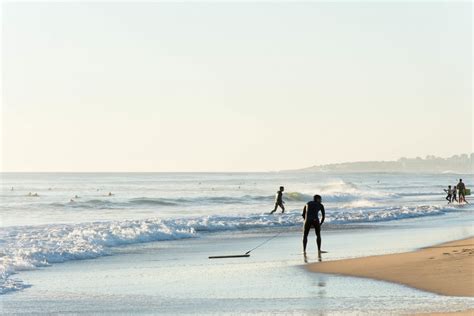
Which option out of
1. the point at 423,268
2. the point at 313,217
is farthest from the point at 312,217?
the point at 423,268

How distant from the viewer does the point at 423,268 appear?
16094mm

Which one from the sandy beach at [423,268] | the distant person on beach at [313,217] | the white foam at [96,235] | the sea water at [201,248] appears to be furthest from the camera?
the distant person on beach at [313,217]

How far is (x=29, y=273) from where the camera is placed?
17297mm

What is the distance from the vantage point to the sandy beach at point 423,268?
13914 millimetres

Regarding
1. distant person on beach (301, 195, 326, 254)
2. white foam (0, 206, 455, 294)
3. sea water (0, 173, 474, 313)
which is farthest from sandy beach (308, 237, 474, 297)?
white foam (0, 206, 455, 294)

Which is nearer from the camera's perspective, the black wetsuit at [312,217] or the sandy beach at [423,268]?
the sandy beach at [423,268]

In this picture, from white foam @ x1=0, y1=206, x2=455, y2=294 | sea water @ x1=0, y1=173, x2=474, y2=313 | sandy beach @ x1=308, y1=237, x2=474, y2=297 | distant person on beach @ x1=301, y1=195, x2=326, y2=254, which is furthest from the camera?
distant person on beach @ x1=301, y1=195, x2=326, y2=254

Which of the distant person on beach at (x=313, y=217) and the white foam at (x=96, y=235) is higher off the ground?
the distant person on beach at (x=313, y=217)

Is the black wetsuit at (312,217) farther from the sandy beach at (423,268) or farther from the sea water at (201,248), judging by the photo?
the sandy beach at (423,268)

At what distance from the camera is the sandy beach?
13.9 meters

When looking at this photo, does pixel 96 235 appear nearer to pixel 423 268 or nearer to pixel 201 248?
pixel 201 248

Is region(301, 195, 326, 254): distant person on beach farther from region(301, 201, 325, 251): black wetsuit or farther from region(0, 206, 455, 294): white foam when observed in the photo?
region(0, 206, 455, 294): white foam

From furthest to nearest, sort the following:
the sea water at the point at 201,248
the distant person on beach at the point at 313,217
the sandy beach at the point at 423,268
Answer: the distant person on beach at the point at 313,217 → the sea water at the point at 201,248 → the sandy beach at the point at 423,268

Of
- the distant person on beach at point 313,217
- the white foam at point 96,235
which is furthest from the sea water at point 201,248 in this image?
the distant person on beach at point 313,217
